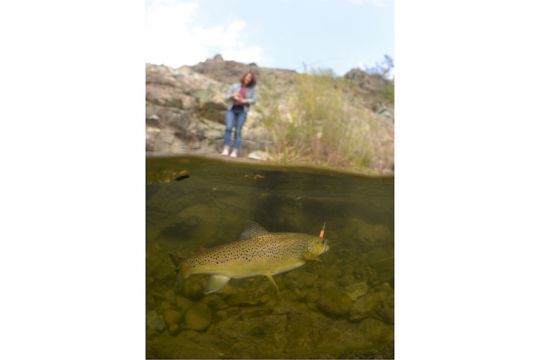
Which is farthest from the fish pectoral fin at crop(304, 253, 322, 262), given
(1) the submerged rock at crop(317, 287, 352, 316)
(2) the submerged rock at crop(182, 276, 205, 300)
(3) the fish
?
(2) the submerged rock at crop(182, 276, 205, 300)

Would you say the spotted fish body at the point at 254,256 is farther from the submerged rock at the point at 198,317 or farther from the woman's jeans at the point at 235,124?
the woman's jeans at the point at 235,124

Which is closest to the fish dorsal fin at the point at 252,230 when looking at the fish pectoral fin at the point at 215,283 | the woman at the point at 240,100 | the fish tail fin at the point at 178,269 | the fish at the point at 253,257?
the fish at the point at 253,257

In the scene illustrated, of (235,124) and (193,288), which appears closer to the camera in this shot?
(193,288)

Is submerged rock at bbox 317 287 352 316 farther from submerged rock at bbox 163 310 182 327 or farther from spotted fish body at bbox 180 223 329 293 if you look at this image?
submerged rock at bbox 163 310 182 327

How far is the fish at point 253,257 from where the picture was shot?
153 inches

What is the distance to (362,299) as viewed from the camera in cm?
404

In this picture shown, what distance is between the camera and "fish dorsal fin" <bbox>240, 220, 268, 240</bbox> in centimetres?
393

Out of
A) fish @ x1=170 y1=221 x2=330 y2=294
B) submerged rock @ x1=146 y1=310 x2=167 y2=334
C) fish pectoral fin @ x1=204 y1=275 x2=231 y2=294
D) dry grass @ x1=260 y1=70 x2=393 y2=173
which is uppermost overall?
dry grass @ x1=260 y1=70 x2=393 y2=173

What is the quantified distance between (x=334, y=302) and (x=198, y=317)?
0.91 metres

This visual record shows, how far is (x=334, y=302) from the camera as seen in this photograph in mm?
3994

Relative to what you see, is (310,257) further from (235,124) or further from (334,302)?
(235,124)

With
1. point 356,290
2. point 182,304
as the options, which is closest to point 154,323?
point 182,304

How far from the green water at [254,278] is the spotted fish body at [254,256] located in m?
0.05
